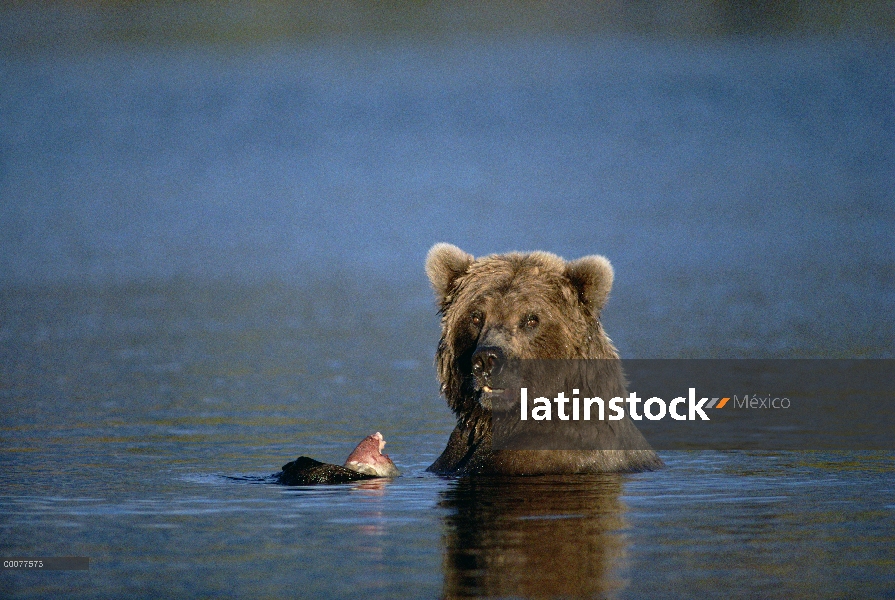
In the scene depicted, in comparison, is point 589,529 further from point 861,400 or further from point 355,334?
point 355,334

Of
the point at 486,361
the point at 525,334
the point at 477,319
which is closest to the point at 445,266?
the point at 477,319

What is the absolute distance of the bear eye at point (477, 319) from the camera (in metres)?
12.6

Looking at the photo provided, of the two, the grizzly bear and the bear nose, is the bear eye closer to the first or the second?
the grizzly bear

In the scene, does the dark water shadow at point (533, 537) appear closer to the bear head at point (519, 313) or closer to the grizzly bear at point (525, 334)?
the grizzly bear at point (525, 334)

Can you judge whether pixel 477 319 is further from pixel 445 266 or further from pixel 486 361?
pixel 486 361

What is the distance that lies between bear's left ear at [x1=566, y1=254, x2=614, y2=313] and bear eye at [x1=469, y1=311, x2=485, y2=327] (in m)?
0.76

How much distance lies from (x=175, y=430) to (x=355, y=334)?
22.0m

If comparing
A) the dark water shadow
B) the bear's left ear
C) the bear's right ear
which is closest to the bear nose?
the dark water shadow

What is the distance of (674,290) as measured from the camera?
220ft

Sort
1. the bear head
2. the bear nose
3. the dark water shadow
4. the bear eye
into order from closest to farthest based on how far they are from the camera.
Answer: the dark water shadow < the bear nose < the bear head < the bear eye

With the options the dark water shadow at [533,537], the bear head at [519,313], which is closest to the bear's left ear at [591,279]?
the bear head at [519,313]

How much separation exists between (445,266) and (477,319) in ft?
2.04

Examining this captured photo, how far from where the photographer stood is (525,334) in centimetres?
1243

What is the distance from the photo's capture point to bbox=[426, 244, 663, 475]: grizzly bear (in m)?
12.5
